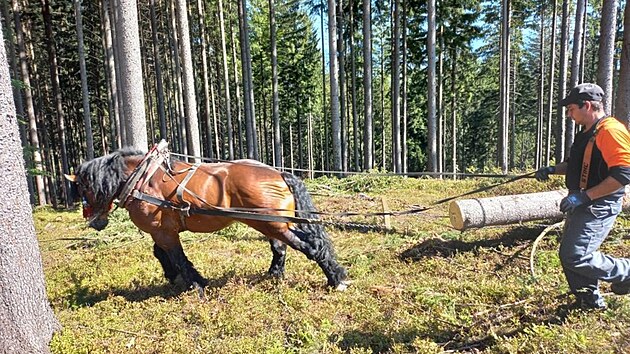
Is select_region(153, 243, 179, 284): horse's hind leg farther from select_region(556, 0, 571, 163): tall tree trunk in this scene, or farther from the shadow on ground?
select_region(556, 0, 571, 163): tall tree trunk

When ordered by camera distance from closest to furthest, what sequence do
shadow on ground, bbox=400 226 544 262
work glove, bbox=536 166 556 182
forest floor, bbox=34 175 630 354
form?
forest floor, bbox=34 175 630 354 → work glove, bbox=536 166 556 182 → shadow on ground, bbox=400 226 544 262

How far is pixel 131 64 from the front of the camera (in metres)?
7.62

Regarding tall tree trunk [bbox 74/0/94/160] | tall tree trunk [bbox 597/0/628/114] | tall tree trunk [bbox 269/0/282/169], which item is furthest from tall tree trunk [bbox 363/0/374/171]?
tall tree trunk [bbox 74/0/94/160]

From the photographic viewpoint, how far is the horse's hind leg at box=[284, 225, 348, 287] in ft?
17.2

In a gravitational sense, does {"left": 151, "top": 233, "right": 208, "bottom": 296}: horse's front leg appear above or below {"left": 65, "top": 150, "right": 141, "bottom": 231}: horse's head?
below

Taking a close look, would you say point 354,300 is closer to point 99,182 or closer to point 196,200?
point 196,200

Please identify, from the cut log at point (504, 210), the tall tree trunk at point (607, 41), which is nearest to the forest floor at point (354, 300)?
the cut log at point (504, 210)

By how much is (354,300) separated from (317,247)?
34.3 inches

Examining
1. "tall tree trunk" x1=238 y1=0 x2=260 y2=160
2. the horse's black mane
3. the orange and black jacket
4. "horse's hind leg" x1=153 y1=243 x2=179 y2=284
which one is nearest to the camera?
the orange and black jacket

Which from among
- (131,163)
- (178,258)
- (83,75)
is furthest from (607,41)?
(83,75)

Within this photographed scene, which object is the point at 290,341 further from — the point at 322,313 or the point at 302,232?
the point at 302,232

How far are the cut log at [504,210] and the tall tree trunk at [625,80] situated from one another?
357 centimetres

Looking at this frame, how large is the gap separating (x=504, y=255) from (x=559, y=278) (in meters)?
1.23

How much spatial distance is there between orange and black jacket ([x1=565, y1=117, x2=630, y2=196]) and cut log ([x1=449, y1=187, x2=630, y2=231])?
93.1 inches
